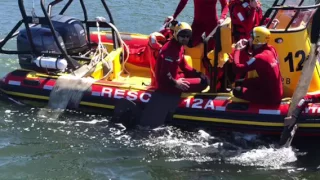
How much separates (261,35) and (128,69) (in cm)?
303

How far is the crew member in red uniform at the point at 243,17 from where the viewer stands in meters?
7.91

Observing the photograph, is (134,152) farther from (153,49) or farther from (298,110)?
(298,110)

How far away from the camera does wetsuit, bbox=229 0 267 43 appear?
7930 mm

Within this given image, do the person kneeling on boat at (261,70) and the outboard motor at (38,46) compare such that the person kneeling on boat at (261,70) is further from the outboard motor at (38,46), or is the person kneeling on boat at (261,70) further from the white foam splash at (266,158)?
the outboard motor at (38,46)

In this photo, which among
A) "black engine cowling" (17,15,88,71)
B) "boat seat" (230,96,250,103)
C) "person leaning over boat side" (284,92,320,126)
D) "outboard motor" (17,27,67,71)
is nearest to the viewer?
"person leaning over boat side" (284,92,320,126)

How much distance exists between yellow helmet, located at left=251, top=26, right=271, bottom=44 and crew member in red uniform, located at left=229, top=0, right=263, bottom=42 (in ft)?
4.04

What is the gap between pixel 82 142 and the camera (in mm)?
7375

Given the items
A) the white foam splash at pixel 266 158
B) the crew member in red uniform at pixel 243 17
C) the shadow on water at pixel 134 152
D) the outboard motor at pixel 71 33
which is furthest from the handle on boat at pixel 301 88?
the outboard motor at pixel 71 33

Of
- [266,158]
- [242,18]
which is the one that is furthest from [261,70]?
[242,18]

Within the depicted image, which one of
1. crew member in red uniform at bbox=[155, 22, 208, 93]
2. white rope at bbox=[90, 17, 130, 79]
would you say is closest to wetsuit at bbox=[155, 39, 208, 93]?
crew member in red uniform at bbox=[155, 22, 208, 93]

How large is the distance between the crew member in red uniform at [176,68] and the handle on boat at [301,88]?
1.21 m

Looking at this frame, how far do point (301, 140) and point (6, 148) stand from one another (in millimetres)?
3834

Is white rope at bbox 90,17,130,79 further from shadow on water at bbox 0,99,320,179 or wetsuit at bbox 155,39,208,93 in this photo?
wetsuit at bbox 155,39,208,93

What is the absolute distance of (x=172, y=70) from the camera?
7.25 metres
